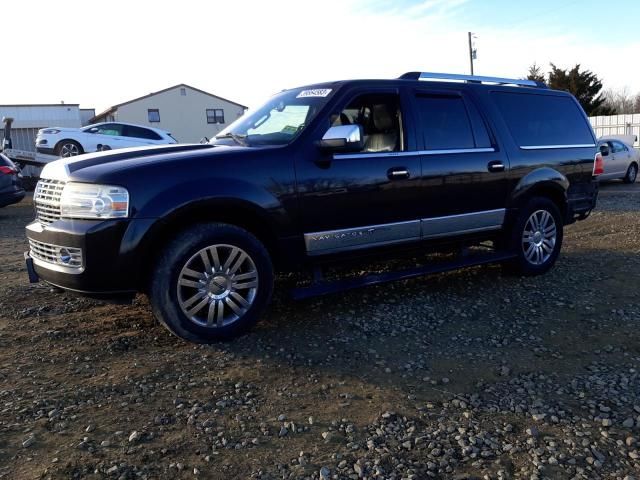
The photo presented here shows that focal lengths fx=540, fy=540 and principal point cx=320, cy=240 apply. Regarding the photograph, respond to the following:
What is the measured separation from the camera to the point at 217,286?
3957mm

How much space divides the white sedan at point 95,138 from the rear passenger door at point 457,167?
13501mm

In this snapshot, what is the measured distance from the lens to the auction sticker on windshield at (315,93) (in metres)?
4.68

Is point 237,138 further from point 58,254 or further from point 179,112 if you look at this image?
point 179,112

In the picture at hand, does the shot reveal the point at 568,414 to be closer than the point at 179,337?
Yes

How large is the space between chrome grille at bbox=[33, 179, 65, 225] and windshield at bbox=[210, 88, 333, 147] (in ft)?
4.55

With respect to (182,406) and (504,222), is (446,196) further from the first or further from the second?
(182,406)

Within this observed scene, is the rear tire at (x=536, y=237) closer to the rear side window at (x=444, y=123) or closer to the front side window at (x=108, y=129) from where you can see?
the rear side window at (x=444, y=123)

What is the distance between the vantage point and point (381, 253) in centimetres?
475

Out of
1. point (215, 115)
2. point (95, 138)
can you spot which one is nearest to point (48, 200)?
point (95, 138)

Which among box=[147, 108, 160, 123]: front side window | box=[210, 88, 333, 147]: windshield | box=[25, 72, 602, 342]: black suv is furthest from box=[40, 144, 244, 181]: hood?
box=[147, 108, 160, 123]: front side window

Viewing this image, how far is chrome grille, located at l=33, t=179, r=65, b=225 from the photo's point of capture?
3866 millimetres

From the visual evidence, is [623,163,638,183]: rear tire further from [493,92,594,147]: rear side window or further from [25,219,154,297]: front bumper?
[25,219,154,297]: front bumper

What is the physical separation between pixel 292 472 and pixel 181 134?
147 ft

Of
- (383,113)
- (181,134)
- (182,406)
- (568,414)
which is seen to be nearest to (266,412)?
(182,406)
